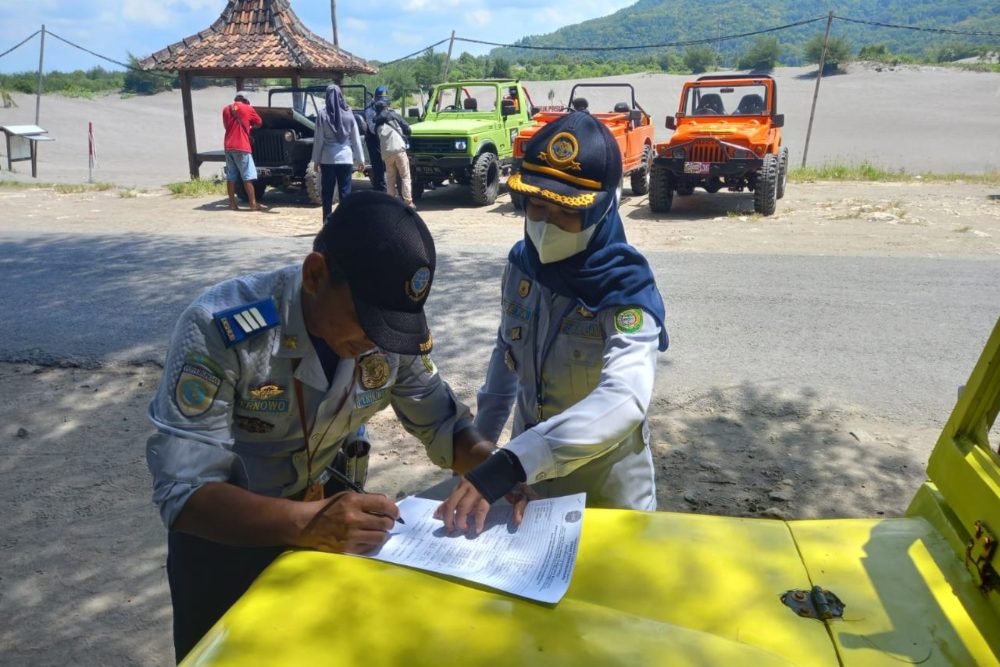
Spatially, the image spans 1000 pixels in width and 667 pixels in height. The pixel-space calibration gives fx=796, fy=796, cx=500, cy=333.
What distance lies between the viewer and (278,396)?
1.69m

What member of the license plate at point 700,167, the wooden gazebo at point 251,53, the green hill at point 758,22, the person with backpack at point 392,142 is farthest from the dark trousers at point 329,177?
the green hill at point 758,22

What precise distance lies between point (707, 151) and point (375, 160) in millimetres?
5481

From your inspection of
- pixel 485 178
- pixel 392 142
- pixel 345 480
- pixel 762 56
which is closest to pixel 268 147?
pixel 392 142

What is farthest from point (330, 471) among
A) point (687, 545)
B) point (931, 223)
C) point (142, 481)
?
point (931, 223)

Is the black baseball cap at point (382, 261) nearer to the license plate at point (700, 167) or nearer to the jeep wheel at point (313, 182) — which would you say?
the license plate at point (700, 167)

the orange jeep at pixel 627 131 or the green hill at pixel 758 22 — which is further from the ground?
the green hill at pixel 758 22

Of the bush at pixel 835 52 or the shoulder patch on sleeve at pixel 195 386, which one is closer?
the shoulder patch on sleeve at pixel 195 386

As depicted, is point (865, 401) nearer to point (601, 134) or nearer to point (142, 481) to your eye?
point (601, 134)

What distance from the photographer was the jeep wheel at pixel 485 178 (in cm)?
1338

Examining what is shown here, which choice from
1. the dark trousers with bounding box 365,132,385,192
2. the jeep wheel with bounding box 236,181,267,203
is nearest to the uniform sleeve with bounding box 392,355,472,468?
the dark trousers with bounding box 365,132,385,192

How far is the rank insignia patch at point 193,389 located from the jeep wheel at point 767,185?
1117 centimetres

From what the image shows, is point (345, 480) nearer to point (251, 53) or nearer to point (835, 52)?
point (251, 53)

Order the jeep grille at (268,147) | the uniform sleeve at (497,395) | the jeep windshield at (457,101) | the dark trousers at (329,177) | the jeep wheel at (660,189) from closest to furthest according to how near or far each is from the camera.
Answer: the uniform sleeve at (497,395)
the dark trousers at (329,177)
the jeep wheel at (660,189)
the jeep grille at (268,147)
the jeep windshield at (457,101)

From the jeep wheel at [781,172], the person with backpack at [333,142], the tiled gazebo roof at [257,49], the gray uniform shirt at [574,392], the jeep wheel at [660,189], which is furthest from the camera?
the tiled gazebo roof at [257,49]
